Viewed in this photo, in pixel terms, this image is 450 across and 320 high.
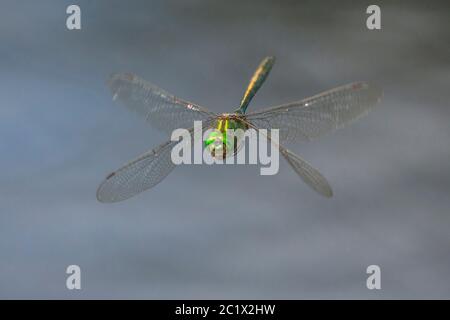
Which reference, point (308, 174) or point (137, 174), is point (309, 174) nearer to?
point (308, 174)

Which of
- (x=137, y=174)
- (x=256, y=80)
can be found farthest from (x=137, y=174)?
(x=256, y=80)

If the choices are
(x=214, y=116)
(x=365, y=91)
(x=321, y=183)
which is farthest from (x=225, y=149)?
(x=365, y=91)

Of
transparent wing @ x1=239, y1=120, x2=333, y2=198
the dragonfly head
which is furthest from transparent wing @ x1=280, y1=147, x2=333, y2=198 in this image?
the dragonfly head

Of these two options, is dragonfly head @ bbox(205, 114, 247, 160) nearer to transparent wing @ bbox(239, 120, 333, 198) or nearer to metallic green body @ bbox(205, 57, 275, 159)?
metallic green body @ bbox(205, 57, 275, 159)

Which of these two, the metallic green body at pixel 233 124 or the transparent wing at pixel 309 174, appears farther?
the metallic green body at pixel 233 124

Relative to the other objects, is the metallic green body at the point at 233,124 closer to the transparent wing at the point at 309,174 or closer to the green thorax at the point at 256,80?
the green thorax at the point at 256,80

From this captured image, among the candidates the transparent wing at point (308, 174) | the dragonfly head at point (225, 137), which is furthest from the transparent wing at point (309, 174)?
the dragonfly head at point (225, 137)
